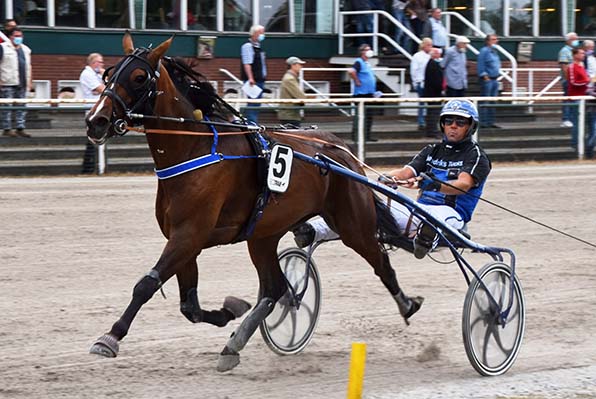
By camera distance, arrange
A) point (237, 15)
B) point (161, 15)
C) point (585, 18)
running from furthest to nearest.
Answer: point (585, 18), point (237, 15), point (161, 15)

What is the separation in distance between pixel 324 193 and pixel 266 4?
47.8 feet

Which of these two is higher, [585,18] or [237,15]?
[585,18]

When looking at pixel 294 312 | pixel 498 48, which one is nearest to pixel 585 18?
pixel 498 48

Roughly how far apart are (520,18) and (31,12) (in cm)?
1047

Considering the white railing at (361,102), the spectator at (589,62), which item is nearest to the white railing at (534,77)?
the spectator at (589,62)

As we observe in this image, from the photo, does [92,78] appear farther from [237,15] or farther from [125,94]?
[125,94]

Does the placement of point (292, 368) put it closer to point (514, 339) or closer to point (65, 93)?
point (514, 339)

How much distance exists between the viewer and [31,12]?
18.6 m

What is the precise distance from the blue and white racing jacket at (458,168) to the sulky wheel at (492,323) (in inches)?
20.0

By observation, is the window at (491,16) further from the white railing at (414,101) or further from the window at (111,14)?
the window at (111,14)

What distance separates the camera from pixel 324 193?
6.97 m

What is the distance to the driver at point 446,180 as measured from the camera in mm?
7004

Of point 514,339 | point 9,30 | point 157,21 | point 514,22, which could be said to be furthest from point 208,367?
point 514,22

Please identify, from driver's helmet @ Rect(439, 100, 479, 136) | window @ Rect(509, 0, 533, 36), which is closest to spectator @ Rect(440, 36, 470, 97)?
window @ Rect(509, 0, 533, 36)
